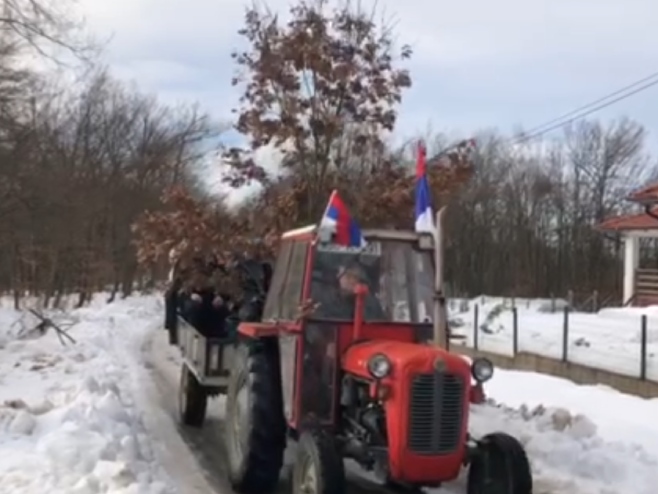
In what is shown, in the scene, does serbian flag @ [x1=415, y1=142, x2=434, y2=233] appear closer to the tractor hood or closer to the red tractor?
the red tractor

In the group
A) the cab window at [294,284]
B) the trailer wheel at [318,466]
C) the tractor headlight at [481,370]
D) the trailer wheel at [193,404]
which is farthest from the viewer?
the trailer wheel at [193,404]

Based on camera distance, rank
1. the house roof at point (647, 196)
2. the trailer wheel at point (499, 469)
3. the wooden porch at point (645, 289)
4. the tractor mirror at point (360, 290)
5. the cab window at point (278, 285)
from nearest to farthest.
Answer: the trailer wheel at point (499, 469), the tractor mirror at point (360, 290), the cab window at point (278, 285), the house roof at point (647, 196), the wooden porch at point (645, 289)

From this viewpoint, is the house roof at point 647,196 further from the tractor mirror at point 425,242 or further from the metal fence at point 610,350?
the tractor mirror at point 425,242

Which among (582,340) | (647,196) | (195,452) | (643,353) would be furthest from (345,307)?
(647,196)

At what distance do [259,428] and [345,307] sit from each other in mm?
1217

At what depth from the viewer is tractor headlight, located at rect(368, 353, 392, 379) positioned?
6609 millimetres

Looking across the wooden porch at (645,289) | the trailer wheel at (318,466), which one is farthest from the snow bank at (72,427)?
the wooden porch at (645,289)

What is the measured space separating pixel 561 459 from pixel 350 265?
2.71 m

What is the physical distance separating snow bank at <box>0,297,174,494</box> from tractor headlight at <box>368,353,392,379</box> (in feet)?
6.33

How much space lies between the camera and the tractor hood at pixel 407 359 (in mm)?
6598

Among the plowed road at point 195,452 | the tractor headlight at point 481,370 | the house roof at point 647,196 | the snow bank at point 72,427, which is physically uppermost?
the house roof at point 647,196

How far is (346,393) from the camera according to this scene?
729 centimetres

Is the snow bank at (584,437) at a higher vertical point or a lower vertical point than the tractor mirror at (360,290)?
lower

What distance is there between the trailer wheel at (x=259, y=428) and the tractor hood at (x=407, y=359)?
3.42 feet
